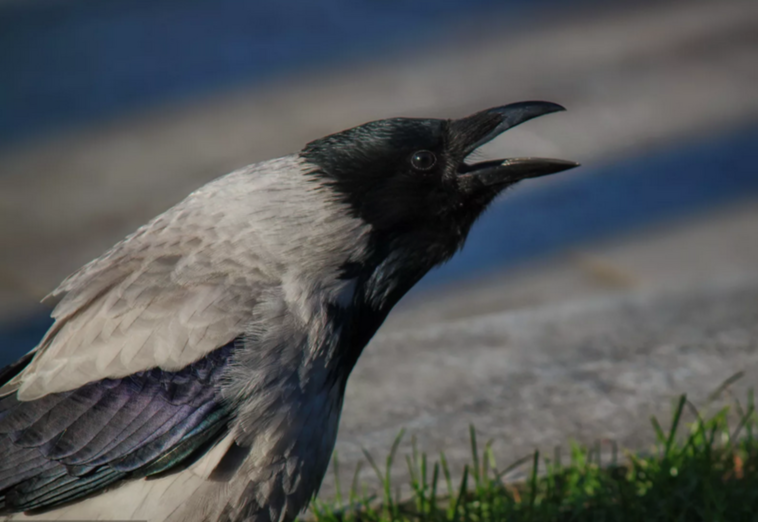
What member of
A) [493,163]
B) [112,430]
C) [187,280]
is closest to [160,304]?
[187,280]

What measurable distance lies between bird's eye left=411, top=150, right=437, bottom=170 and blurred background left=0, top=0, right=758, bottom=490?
2.49 metres

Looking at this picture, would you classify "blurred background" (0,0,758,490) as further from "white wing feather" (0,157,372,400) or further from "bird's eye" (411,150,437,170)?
"bird's eye" (411,150,437,170)

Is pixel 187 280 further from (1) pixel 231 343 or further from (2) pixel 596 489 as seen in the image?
(2) pixel 596 489

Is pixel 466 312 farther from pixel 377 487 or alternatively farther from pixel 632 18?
pixel 632 18

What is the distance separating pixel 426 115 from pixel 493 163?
406 centimetres

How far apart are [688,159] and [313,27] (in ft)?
10.5

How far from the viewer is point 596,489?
3.72 meters

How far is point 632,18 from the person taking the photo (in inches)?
343

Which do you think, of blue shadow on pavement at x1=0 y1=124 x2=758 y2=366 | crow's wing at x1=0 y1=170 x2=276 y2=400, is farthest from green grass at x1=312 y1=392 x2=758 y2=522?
blue shadow on pavement at x1=0 y1=124 x2=758 y2=366

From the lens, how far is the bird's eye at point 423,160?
3.23m

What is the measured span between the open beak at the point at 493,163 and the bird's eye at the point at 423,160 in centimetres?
10

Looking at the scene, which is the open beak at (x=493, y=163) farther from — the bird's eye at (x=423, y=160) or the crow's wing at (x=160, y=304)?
the crow's wing at (x=160, y=304)

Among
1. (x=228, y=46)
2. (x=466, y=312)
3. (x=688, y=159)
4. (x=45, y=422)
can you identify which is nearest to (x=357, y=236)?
(x=45, y=422)

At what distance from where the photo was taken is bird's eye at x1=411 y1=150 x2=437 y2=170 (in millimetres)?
3229
